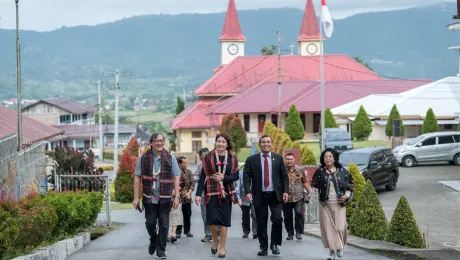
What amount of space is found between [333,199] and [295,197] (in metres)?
3.24

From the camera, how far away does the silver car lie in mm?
39094

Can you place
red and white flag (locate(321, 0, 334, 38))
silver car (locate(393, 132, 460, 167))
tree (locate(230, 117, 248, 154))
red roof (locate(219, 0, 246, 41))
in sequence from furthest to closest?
red roof (locate(219, 0, 246, 41)) < tree (locate(230, 117, 248, 154)) < red and white flag (locate(321, 0, 334, 38)) < silver car (locate(393, 132, 460, 167))

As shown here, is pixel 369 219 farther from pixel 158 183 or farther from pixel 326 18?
pixel 326 18

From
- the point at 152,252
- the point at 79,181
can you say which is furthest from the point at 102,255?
the point at 79,181

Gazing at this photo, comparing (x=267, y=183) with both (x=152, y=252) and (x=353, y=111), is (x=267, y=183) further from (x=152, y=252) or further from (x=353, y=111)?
(x=353, y=111)

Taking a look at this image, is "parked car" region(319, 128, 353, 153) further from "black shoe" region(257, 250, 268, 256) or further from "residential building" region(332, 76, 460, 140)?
"black shoe" region(257, 250, 268, 256)

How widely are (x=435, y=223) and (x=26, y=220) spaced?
13731 mm

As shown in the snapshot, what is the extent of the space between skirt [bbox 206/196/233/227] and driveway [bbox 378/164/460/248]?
6482 millimetres

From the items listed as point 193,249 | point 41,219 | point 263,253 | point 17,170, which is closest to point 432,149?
point 17,170

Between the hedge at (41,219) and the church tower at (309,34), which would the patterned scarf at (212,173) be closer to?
the hedge at (41,219)

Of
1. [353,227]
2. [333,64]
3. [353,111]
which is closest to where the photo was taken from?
[353,227]

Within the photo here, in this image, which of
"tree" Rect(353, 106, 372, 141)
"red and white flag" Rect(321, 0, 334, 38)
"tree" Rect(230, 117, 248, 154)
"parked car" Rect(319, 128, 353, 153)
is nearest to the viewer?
"red and white flag" Rect(321, 0, 334, 38)

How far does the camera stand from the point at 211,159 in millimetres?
13609

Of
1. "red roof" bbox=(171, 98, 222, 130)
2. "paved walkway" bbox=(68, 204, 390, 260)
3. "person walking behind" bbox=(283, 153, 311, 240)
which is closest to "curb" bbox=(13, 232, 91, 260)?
"paved walkway" bbox=(68, 204, 390, 260)
